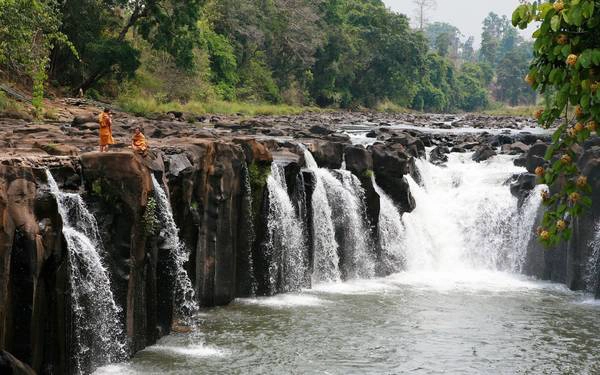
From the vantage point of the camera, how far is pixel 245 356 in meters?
13.5

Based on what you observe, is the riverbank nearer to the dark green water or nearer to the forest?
the dark green water

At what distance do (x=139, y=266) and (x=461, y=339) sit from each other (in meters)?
5.98

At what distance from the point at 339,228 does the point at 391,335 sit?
23.2 ft

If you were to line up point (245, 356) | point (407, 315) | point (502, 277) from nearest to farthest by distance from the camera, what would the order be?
point (245, 356) → point (407, 315) → point (502, 277)

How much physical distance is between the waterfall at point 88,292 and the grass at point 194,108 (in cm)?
2396

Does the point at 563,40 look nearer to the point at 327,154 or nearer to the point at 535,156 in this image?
the point at 327,154

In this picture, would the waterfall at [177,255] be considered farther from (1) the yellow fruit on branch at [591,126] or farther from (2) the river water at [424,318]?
(1) the yellow fruit on branch at [591,126]

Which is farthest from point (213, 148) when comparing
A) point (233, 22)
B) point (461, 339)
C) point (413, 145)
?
point (233, 22)

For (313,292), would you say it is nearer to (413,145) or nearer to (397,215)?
(397,215)

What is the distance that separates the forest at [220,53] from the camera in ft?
109

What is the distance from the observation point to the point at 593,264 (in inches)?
794

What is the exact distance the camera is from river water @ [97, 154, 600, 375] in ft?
44.2

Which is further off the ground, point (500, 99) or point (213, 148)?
point (500, 99)

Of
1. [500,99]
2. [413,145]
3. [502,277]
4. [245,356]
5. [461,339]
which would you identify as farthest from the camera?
[500,99]
